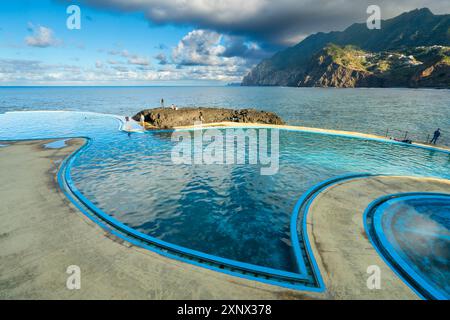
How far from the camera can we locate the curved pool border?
701cm

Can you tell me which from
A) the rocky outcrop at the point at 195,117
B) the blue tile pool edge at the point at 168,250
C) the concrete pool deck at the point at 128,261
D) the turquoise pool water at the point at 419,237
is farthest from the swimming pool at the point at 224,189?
the rocky outcrop at the point at 195,117

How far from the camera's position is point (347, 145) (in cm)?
2847

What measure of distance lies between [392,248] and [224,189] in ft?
32.2

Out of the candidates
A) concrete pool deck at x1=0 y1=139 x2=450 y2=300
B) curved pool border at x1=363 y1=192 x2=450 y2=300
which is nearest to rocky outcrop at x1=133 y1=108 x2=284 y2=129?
concrete pool deck at x1=0 y1=139 x2=450 y2=300

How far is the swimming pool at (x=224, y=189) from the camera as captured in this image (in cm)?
1006

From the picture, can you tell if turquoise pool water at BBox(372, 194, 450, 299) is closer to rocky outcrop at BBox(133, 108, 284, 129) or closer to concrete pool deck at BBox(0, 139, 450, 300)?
concrete pool deck at BBox(0, 139, 450, 300)

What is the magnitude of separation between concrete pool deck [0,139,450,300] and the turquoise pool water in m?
0.68

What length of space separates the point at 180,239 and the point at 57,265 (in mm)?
4621

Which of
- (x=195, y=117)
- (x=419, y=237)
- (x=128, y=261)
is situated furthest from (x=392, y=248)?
(x=195, y=117)

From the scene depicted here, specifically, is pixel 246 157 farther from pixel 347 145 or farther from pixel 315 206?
pixel 347 145

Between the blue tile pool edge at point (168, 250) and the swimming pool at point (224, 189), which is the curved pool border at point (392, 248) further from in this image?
the blue tile pool edge at point (168, 250)

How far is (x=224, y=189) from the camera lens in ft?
51.9
